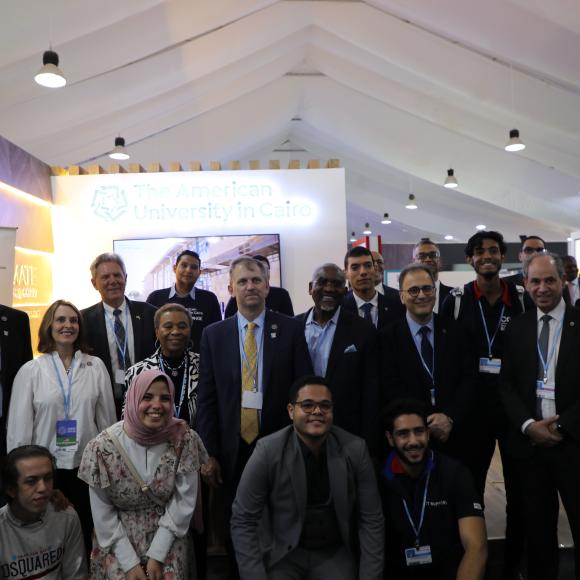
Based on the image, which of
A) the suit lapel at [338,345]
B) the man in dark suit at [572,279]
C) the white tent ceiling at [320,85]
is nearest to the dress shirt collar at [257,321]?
the suit lapel at [338,345]

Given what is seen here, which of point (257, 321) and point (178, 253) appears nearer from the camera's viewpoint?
point (257, 321)

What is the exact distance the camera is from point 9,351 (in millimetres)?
2635

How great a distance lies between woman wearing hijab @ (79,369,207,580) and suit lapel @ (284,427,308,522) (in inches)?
16.8

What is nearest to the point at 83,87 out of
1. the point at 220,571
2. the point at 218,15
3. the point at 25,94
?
the point at 25,94

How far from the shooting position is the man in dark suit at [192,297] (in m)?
3.69

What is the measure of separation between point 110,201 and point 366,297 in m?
4.10

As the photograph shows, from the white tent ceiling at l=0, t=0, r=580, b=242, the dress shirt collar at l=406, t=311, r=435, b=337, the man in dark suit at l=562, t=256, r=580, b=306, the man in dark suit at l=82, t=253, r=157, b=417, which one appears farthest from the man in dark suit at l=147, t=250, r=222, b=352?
the man in dark suit at l=562, t=256, r=580, b=306

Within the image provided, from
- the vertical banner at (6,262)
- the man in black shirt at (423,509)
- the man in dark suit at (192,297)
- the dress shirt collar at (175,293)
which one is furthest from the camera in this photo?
the dress shirt collar at (175,293)

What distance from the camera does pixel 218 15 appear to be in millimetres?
5750

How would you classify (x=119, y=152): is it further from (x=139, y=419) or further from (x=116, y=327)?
(x=139, y=419)

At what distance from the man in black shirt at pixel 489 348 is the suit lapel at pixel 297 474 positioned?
39.3 inches

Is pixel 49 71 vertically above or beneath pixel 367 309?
above

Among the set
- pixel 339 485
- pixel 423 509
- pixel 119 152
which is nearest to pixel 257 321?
pixel 339 485

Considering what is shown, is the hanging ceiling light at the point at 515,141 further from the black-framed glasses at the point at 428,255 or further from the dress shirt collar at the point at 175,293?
the dress shirt collar at the point at 175,293
